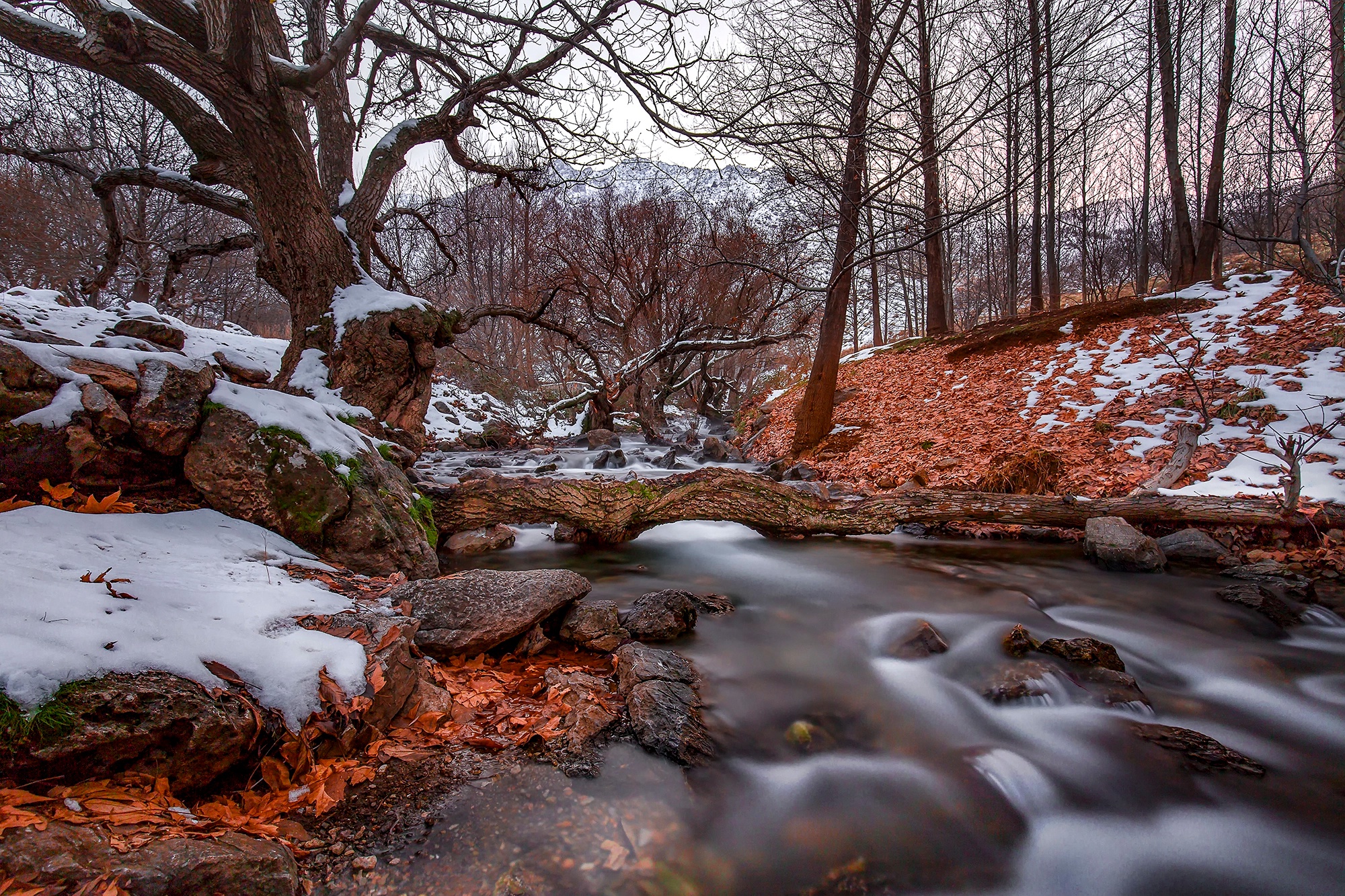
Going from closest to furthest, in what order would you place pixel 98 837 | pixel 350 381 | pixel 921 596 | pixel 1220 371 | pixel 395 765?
1. pixel 98 837
2. pixel 395 765
3. pixel 921 596
4. pixel 350 381
5. pixel 1220 371

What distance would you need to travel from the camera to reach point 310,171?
16.7 ft

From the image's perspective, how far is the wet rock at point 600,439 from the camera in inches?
558

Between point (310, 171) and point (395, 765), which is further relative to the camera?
point (310, 171)

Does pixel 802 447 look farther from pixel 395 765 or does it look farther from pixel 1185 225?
pixel 1185 225

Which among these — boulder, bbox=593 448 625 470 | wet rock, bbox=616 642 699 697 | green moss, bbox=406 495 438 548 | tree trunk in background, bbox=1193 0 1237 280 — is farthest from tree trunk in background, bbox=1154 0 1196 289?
green moss, bbox=406 495 438 548

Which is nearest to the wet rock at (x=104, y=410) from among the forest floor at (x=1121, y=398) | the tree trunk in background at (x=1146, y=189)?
the forest floor at (x=1121, y=398)

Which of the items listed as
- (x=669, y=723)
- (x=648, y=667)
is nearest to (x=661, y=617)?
(x=648, y=667)

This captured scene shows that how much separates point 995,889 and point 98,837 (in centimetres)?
276

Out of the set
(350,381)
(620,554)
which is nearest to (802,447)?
(620,554)

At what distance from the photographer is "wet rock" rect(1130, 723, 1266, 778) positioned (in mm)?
2463

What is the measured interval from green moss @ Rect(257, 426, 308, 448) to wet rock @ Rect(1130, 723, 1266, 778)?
5010 mm

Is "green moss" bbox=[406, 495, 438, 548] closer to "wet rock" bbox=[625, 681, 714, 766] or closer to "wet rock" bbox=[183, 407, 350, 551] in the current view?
"wet rock" bbox=[183, 407, 350, 551]

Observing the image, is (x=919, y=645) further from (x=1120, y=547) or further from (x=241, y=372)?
(x=241, y=372)

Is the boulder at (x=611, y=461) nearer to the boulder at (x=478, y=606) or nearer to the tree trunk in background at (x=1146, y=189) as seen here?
the boulder at (x=478, y=606)
